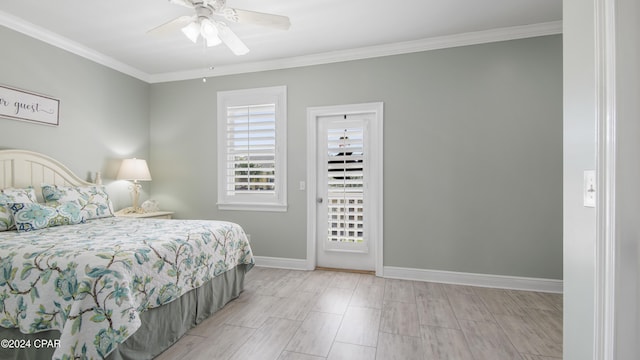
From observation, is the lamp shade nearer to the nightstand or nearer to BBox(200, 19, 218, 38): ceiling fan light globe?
the nightstand

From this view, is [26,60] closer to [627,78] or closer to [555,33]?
A: [627,78]

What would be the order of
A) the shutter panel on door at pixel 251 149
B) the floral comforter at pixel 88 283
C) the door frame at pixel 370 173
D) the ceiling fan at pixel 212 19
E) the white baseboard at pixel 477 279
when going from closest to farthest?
1. the floral comforter at pixel 88 283
2. the ceiling fan at pixel 212 19
3. the white baseboard at pixel 477 279
4. the door frame at pixel 370 173
5. the shutter panel on door at pixel 251 149

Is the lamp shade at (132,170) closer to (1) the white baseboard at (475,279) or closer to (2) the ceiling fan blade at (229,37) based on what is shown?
(2) the ceiling fan blade at (229,37)

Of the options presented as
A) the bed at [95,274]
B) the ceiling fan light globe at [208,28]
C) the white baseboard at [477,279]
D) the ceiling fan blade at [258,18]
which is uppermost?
the ceiling fan blade at [258,18]

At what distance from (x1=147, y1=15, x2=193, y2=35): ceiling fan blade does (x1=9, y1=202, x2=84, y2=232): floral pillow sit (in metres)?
1.86

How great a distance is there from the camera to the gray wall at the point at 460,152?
10.2 ft

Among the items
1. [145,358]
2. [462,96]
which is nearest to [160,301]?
[145,358]

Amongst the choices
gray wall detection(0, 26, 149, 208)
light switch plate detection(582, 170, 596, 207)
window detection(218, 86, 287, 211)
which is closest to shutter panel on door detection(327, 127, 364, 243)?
window detection(218, 86, 287, 211)

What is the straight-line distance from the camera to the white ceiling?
8.82 feet

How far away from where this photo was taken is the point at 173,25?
2.31 meters

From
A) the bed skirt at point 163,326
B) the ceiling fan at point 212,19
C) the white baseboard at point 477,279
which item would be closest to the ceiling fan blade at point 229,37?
the ceiling fan at point 212,19

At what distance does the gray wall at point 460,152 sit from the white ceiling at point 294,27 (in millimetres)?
171

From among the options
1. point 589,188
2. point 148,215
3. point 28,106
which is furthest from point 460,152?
point 28,106

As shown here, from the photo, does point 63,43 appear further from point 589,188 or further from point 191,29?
point 589,188
